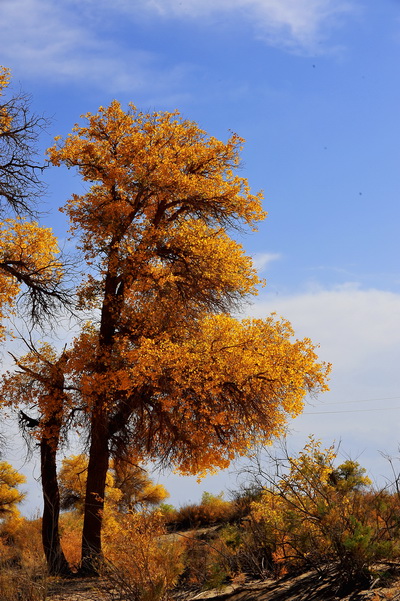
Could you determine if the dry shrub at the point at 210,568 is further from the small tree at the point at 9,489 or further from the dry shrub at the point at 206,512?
the small tree at the point at 9,489

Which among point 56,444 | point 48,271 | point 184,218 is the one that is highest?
point 184,218

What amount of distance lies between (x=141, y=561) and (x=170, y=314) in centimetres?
898

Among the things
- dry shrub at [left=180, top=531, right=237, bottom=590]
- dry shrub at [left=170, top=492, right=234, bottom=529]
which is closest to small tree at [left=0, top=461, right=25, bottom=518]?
dry shrub at [left=170, top=492, right=234, bottom=529]

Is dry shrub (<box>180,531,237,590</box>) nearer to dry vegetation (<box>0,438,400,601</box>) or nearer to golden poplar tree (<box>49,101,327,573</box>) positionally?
dry vegetation (<box>0,438,400,601</box>)

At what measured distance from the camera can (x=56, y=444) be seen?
1838 centimetres

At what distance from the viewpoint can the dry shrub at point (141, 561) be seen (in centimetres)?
936

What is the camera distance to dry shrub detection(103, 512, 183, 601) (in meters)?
9.36

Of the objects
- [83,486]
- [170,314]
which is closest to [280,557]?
[170,314]

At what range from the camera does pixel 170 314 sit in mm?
17859

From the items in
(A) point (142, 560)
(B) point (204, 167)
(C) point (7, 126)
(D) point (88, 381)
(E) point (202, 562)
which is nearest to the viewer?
(A) point (142, 560)

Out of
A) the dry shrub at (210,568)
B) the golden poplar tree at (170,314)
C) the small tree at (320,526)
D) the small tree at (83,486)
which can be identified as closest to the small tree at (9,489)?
the small tree at (83,486)

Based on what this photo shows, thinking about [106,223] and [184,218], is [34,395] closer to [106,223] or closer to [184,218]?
[106,223]

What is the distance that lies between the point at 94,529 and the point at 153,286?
272 inches

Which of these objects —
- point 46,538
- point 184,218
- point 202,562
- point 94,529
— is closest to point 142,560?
point 202,562
